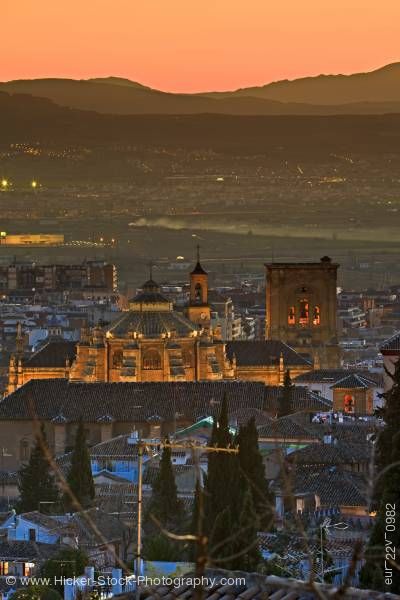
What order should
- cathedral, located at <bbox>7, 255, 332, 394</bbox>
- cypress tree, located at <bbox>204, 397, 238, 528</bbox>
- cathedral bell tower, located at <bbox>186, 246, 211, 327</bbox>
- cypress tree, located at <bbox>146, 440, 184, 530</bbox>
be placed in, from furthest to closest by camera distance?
cathedral bell tower, located at <bbox>186, 246, 211, 327</bbox> → cathedral, located at <bbox>7, 255, 332, 394</bbox> → cypress tree, located at <bbox>146, 440, 184, 530</bbox> → cypress tree, located at <bbox>204, 397, 238, 528</bbox>

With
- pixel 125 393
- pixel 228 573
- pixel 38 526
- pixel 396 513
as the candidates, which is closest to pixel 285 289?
pixel 125 393

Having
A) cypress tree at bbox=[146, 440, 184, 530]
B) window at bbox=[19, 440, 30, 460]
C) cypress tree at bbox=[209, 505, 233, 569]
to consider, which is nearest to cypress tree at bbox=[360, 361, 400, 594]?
cypress tree at bbox=[209, 505, 233, 569]

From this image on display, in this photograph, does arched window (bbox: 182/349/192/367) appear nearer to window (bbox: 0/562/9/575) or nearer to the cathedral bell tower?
the cathedral bell tower

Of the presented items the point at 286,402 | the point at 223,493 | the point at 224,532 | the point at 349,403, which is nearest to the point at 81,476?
the point at 223,493

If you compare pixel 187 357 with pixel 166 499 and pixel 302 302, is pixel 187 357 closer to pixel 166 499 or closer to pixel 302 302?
pixel 302 302

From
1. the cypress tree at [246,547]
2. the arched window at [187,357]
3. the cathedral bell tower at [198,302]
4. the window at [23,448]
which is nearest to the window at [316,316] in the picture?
the cathedral bell tower at [198,302]

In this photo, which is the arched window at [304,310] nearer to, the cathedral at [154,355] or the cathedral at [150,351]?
the cathedral at [154,355]
